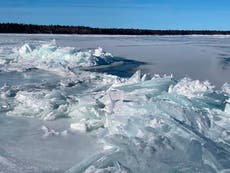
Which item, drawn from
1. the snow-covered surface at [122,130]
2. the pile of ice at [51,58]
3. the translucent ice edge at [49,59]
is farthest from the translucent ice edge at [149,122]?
the pile of ice at [51,58]

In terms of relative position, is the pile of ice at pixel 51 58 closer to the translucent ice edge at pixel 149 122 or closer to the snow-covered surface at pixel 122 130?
the snow-covered surface at pixel 122 130

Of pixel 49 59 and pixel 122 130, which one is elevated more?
pixel 122 130

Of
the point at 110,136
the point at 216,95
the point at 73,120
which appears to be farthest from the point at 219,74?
the point at 110,136

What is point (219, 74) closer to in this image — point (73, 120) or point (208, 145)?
point (73, 120)

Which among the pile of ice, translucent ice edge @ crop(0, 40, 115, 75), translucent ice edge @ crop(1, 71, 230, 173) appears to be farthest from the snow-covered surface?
the pile of ice

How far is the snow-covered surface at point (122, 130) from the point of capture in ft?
9.29

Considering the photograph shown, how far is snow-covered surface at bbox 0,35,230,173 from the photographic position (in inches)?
111

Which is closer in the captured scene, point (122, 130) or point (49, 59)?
point (122, 130)

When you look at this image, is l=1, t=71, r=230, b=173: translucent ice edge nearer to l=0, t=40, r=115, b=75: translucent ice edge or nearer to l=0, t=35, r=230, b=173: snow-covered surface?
l=0, t=35, r=230, b=173: snow-covered surface

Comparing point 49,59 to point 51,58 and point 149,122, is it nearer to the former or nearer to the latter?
point 51,58

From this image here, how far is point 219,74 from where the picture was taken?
800 centimetres

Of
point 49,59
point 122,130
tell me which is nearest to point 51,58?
point 49,59

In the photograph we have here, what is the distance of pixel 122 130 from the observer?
3.40 m

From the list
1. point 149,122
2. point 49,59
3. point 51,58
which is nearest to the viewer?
point 149,122
